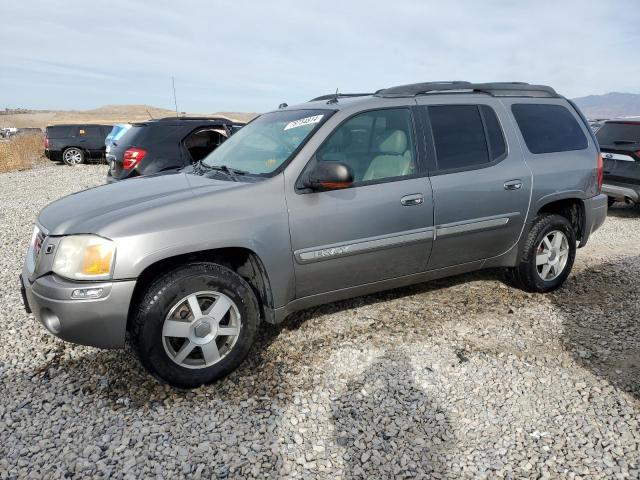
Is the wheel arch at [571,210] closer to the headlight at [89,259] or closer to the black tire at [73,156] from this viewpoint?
the headlight at [89,259]

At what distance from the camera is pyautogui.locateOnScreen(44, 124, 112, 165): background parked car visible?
19.2 metres

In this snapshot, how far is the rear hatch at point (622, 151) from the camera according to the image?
8352 millimetres

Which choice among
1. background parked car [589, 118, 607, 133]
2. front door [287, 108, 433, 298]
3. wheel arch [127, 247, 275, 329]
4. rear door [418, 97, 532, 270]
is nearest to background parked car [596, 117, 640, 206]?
background parked car [589, 118, 607, 133]

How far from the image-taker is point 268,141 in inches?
151

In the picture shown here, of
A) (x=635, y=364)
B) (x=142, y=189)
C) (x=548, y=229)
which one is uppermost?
(x=142, y=189)

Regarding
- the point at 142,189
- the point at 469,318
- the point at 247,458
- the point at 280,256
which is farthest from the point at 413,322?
the point at 142,189

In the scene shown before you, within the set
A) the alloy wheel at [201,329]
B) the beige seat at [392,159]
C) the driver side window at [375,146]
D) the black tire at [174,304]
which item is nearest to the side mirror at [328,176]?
the driver side window at [375,146]

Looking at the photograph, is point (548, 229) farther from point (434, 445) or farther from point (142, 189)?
point (142, 189)

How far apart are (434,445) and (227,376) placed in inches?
55.7

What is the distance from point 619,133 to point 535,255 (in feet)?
18.9

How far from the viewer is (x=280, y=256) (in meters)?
3.23

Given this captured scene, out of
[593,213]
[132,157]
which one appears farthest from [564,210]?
[132,157]

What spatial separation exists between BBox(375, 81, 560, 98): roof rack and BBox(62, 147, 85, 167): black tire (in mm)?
18676

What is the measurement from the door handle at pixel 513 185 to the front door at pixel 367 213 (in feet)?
2.70
